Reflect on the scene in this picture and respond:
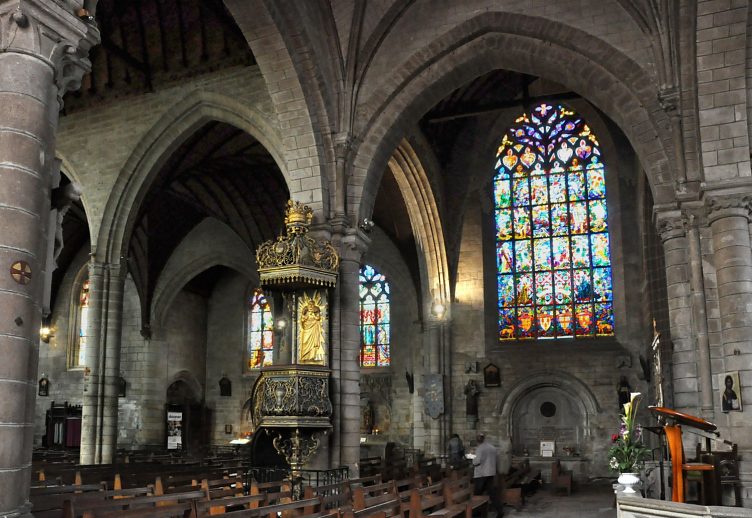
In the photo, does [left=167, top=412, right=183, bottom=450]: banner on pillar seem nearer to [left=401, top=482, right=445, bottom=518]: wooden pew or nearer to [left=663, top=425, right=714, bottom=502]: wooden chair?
[left=401, top=482, right=445, bottom=518]: wooden pew

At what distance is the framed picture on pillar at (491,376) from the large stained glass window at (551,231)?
872 millimetres

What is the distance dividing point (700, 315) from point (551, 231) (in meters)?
9.88

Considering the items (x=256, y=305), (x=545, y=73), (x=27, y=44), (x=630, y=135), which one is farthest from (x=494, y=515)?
(x=256, y=305)

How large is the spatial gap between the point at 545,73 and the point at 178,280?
606 inches

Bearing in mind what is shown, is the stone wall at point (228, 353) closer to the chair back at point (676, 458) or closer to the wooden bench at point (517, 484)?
the wooden bench at point (517, 484)

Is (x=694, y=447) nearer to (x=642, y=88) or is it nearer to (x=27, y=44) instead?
(x=642, y=88)

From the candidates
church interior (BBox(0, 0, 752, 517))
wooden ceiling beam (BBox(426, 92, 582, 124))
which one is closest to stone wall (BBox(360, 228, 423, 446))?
church interior (BBox(0, 0, 752, 517))

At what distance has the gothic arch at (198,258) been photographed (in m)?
24.7

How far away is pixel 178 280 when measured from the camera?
82.0 feet

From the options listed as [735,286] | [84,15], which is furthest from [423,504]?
[84,15]

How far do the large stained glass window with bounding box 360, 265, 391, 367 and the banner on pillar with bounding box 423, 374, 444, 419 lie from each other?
3.33 metres

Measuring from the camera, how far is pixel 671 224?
11.2 metres

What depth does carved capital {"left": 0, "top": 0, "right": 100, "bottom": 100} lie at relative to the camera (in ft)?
17.4

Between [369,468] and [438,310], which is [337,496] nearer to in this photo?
[369,468]
